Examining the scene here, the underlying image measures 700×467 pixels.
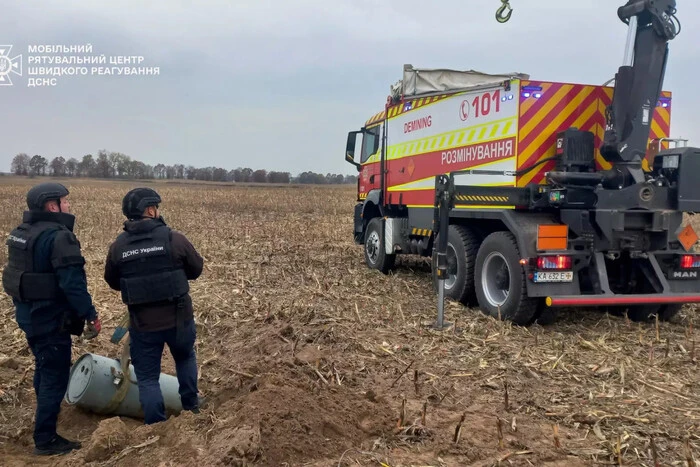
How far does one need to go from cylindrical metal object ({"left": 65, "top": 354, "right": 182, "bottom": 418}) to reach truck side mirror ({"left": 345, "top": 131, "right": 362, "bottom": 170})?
819cm

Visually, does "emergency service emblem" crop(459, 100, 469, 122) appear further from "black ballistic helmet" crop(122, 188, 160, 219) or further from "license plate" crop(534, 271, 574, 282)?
"black ballistic helmet" crop(122, 188, 160, 219)

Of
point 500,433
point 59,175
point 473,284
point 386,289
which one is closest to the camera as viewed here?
point 500,433

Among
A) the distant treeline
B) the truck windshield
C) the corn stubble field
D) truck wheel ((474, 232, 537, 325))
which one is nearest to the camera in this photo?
the corn stubble field

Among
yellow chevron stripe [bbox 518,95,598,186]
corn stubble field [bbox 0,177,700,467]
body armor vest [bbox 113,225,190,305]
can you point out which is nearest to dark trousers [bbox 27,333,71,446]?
corn stubble field [bbox 0,177,700,467]

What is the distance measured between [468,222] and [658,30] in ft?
10.3

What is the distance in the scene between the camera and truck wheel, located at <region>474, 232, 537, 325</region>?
6793 millimetres

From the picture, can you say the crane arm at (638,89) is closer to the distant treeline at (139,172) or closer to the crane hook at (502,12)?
the crane hook at (502,12)

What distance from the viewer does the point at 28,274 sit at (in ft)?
13.8

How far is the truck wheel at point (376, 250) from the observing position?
10930mm

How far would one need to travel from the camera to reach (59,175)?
7019 centimetres

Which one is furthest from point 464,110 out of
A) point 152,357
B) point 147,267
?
point 152,357

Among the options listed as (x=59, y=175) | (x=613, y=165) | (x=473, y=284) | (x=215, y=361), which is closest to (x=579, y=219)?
(x=613, y=165)

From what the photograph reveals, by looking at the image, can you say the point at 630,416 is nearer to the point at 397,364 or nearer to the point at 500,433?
the point at 500,433

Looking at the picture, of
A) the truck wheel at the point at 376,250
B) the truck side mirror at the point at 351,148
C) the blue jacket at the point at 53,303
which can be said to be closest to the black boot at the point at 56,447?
the blue jacket at the point at 53,303
